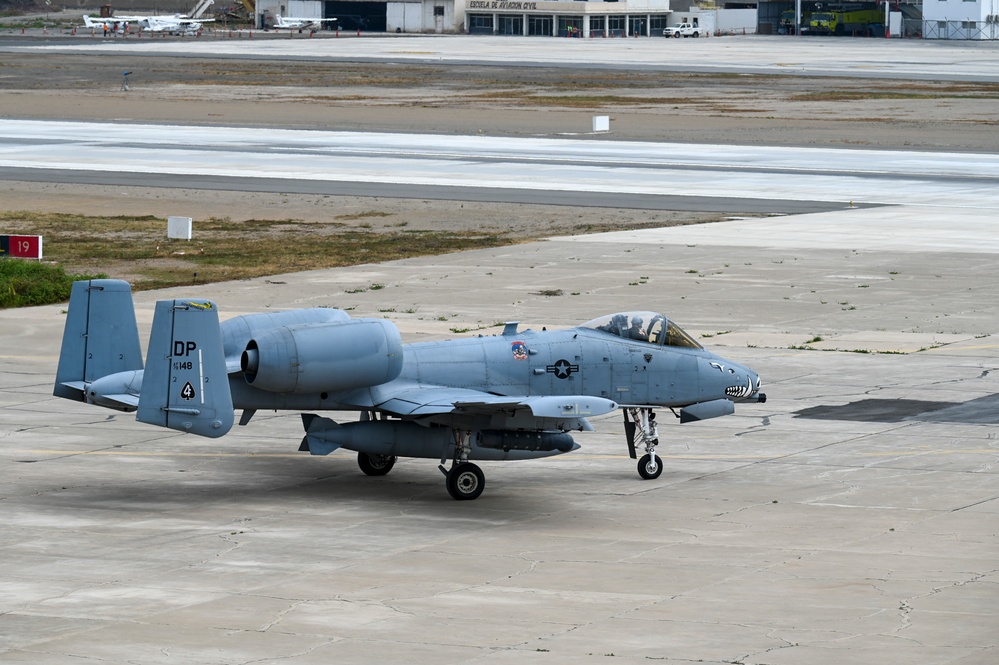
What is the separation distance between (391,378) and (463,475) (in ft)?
6.50

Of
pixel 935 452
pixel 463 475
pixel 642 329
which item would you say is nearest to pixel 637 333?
pixel 642 329

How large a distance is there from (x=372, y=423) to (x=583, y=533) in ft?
14.4

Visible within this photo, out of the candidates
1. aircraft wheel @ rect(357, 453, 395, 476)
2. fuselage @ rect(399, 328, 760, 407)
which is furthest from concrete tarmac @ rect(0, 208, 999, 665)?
fuselage @ rect(399, 328, 760, 407)

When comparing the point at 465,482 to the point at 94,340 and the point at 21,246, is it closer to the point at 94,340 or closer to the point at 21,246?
the point at 94,340

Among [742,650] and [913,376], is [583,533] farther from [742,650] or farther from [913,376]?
[913,376]

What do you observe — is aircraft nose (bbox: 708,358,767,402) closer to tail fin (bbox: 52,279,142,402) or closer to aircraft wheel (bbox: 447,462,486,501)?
aircraft wheel (bbox: 447,462,486,501)

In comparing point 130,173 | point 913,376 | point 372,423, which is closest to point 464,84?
point 130,173

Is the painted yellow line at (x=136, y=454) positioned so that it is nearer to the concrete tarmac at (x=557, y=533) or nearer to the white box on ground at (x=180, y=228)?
the concrete tarmac at (x=557, y=533)

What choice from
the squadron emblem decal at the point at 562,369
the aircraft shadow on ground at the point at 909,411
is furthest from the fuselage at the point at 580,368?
the aircraft shadow on ground at the point at 909,411

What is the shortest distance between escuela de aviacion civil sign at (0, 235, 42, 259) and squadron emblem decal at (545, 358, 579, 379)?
97.4 feet

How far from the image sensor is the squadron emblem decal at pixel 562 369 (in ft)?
93.0

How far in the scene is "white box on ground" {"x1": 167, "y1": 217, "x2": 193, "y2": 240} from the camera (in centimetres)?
6119

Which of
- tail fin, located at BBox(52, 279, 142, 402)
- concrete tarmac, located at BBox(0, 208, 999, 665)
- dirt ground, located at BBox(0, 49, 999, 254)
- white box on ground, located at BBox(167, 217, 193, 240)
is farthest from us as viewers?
dirt ground, located at BBox(0, 49, 999, 254)

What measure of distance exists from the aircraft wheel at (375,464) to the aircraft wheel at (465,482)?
7.20 ft
